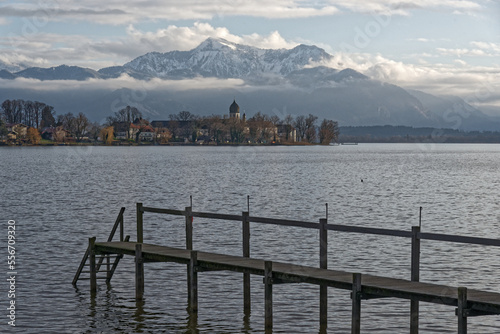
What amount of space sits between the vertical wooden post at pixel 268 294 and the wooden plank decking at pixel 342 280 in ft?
0.72

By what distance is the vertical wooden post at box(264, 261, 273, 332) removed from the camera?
1898cm

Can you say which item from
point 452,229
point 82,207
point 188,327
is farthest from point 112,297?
point 82,207

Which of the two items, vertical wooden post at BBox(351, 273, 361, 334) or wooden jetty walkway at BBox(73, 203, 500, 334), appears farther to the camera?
vertical wooden post at BBox(351, 273, 361, 334)

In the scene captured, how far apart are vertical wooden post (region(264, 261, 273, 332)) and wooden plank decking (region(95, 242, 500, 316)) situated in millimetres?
219

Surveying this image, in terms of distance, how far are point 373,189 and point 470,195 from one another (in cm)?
1052

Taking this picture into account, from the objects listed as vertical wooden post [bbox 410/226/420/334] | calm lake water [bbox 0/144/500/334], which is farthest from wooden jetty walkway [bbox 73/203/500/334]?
calm lake water [bbox 0/144/500/334]

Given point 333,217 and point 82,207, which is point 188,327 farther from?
point 82,207

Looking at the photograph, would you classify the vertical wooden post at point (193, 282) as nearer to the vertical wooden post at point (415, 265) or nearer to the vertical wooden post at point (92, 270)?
the vertical wooden post at point (92, 270)

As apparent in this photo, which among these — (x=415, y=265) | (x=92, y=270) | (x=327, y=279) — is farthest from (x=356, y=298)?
(x=92, y=270)

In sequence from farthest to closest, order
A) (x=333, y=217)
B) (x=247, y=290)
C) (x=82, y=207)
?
(x=82, y=207), (x=333, y=217), (x=247, y=290)

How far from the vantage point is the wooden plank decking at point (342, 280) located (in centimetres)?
1634

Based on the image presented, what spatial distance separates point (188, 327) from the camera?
20219mm

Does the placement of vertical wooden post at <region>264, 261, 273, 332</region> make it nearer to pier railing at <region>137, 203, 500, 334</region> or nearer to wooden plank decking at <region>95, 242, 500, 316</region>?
wooden plank decking at <region>95, 242, 500, 316</region>

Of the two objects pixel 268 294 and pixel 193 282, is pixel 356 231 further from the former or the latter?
pixel 193 282
